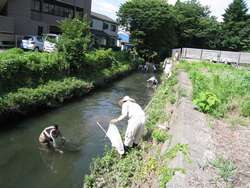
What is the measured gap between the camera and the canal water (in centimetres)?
519

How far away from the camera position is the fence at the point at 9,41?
1678cm

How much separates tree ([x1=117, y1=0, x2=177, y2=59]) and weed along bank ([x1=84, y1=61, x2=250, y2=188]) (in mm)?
36007

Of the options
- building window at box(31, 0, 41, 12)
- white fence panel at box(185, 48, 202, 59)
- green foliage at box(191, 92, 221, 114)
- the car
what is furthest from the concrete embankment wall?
building window at box(31, 0, 41, 12)

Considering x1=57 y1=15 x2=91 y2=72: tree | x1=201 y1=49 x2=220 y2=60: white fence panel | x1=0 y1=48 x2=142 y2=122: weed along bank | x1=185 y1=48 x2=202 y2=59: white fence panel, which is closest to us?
x1=0 y1=48 x2=142 y2=122: weed along bank

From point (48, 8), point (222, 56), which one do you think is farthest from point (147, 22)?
point (222, 56)

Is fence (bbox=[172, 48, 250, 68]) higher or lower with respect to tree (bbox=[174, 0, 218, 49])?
lower

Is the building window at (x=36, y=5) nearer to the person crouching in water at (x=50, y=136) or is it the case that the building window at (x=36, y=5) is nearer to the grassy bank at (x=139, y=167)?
the person crouching in water at (x=50, y=136)

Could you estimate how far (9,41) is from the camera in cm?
1773

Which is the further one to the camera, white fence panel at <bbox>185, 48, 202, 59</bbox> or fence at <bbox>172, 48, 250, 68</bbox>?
white fence panel at <bbox>185, 48, 202, 59</bbox>

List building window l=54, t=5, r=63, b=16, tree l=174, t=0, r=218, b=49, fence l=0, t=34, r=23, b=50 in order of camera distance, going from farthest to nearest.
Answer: tree l=174, t=0, r=218, b=49 < building window l=54, t=5, r=63, b=16 < fence l=0, t=34, r=23, b=50

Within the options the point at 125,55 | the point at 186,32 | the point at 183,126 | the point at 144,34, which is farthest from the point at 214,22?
the point at 183,126

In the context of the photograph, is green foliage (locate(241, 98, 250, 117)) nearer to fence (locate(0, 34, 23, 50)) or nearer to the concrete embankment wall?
the concrete embankment wall

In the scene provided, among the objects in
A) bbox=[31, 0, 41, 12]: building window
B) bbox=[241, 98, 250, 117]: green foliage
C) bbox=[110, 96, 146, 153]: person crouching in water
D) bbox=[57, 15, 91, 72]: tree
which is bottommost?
bbox=[110, 96, 146, 153]: person crouching in water

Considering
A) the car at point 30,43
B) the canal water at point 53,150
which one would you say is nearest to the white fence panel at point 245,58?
the canal water at point 53,150
